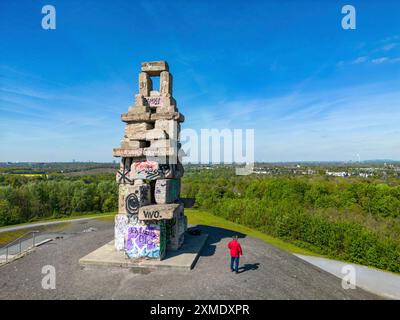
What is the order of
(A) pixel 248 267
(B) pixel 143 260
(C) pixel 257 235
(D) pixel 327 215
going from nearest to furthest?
(B) pixel 143 260 < (A) pixel 248 267 < (C) pixel 257 235 < (D) pixel 327 215

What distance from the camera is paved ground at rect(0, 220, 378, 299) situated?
11.6 m

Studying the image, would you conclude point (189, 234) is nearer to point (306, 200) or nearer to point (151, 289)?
point (151, 289)

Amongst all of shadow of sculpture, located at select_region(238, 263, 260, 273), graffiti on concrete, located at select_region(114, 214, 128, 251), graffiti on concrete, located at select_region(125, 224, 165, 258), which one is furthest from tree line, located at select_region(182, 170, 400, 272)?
graffiti on concrete, located at select_region(114, 214, 128, 251)

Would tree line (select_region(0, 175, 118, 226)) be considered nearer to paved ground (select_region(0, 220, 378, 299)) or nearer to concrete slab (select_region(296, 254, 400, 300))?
paved ground (select_region(0, 220, 378, 299))

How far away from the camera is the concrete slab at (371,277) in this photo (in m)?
19.0

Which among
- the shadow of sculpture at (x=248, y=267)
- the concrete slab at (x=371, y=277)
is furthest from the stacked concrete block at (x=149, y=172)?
the concrete slab at (x=371, y=277)

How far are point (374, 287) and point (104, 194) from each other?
176 feet

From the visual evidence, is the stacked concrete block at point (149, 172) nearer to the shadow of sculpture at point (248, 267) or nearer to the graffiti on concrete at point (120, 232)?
the graffiti on concrete at point (120, 232)

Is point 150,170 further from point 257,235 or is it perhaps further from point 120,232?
point 257,235

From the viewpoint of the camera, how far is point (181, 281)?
12609 millimetres

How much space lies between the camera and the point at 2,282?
12992mm

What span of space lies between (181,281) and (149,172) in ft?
22.2

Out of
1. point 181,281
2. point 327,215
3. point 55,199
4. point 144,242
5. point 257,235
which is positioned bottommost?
point 257,235

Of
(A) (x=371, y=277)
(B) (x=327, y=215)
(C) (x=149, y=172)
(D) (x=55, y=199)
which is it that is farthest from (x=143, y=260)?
(D) (x=55, y=199)
